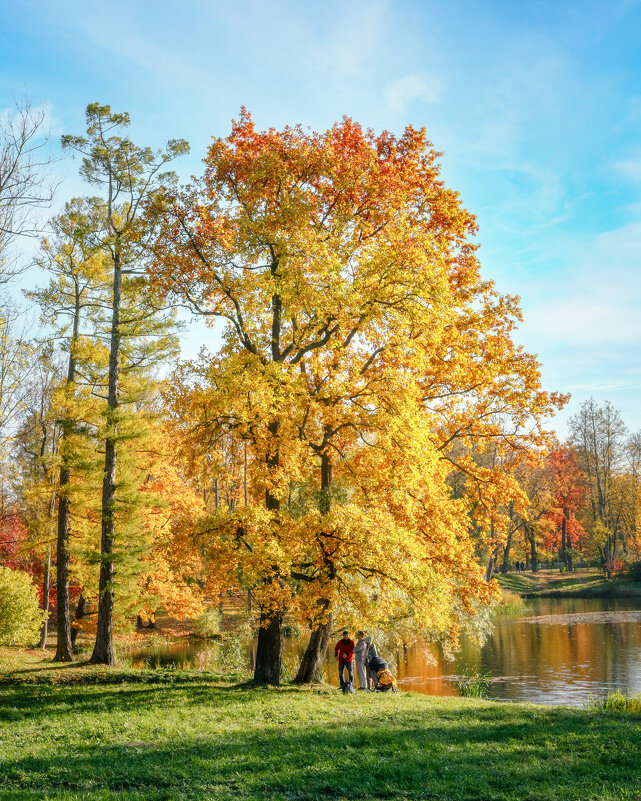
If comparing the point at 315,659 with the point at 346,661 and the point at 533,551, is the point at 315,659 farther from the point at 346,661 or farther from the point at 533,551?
the point at 533,551

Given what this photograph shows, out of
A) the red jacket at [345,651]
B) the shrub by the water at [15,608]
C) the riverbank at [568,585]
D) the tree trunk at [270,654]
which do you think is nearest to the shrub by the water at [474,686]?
the red jacket at [345,651]

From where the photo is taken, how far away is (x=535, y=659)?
22.5 m

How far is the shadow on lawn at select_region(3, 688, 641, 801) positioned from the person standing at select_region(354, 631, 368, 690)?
258 inches

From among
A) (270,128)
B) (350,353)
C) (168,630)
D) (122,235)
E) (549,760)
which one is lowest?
(168,630)

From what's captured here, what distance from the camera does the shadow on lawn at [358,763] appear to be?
6.36 m

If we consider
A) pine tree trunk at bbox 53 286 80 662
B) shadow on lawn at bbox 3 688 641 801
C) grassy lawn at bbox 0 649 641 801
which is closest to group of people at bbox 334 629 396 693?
grassy lawn at bbox 0 649 641 801

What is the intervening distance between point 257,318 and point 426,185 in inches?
225

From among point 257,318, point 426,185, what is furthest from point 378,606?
point 426,185

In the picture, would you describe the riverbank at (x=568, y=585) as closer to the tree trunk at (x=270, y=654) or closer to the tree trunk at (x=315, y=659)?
the tree trunk at (x=315, y=659)

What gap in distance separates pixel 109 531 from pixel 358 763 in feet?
40.1

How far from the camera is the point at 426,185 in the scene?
1540cm

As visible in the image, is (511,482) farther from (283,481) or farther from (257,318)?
(257,318)

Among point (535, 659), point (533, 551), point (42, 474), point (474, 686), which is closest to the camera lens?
point (474, 686)

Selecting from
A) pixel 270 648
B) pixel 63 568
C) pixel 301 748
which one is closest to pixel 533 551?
pixel 63 568
